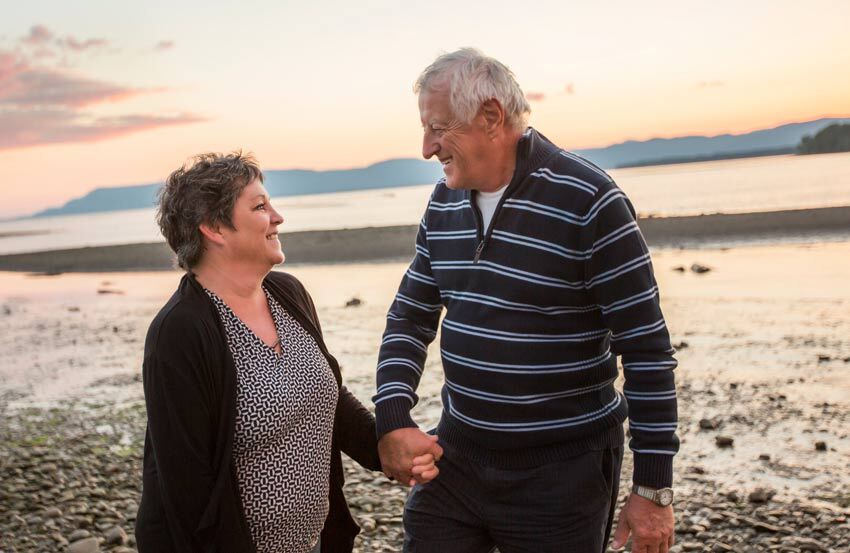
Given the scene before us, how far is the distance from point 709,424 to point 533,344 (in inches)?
188

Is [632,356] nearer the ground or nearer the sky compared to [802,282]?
nearer the sky

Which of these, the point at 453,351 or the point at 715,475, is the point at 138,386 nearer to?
the point at 715,475

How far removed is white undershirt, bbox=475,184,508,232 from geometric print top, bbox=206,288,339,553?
0.98m

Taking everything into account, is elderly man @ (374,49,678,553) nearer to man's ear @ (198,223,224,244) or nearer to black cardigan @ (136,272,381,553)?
black cardigan @ (136,272,381,553)

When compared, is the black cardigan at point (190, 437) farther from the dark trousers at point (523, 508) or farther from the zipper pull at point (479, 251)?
the zipper pull at point (479, 251)

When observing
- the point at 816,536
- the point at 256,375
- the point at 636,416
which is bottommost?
the point at 816,536

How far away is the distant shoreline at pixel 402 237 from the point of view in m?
24.1

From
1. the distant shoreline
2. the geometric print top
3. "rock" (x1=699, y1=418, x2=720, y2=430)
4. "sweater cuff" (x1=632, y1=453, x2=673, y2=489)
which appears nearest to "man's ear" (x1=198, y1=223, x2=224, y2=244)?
the geometric print top

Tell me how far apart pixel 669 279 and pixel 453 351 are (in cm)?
1398

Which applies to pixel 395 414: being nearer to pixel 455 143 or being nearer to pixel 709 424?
pixel 455 143

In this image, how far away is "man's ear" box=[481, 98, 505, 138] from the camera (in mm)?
3016

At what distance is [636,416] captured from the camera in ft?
9.21

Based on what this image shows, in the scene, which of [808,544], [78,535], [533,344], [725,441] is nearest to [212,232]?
[533,344]

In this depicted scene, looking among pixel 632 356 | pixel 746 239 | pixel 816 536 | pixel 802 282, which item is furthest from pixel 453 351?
pixel 746 239
